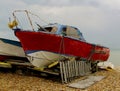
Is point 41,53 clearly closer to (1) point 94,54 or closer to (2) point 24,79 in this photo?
(2) point 24,79

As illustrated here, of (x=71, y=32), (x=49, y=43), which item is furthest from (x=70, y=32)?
(x=49, y=43)

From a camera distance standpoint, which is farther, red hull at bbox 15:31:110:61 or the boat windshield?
the boat windshield

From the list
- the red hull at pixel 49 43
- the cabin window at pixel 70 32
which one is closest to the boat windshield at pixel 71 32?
the cabin window at pixel 70 32

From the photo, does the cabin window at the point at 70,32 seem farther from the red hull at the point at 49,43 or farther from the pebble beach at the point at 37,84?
the pebble beach at the point at 37,84

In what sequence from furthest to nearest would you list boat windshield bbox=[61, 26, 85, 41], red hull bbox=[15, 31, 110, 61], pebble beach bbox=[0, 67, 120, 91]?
boat windshield bbox=[61, 26, 85, 41] → red hull bbox=[15, 31, 110, 61] → pebble beach bbox=[0, 67, 120, 91]

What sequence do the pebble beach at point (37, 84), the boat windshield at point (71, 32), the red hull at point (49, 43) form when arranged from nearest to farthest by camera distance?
the pebble beach at point (37, 84), the red hull at point (49, 43), the boat windshield at point (71, 32)

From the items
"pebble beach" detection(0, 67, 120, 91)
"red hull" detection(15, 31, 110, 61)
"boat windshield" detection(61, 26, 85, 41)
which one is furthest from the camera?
"boat windshield" detection(61, 26, 85, 41)

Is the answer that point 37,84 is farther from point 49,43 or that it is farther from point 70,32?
point 70,32

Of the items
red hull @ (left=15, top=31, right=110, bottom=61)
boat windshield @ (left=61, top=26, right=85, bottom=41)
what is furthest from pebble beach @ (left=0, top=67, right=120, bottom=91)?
boat windshield @ (left=61, top=26, right=85, bottom=41)

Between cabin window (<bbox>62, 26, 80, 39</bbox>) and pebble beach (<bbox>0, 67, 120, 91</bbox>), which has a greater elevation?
cabin window (<bbox>62, 26, 80, 39</bbox>)

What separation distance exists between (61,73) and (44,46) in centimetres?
199

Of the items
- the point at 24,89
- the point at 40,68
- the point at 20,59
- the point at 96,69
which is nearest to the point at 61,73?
the point at 40,68

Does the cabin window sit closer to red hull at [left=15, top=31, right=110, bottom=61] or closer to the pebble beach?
red hull at [left=15, top=31, right=110, bottom=61]

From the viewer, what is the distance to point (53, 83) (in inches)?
547
